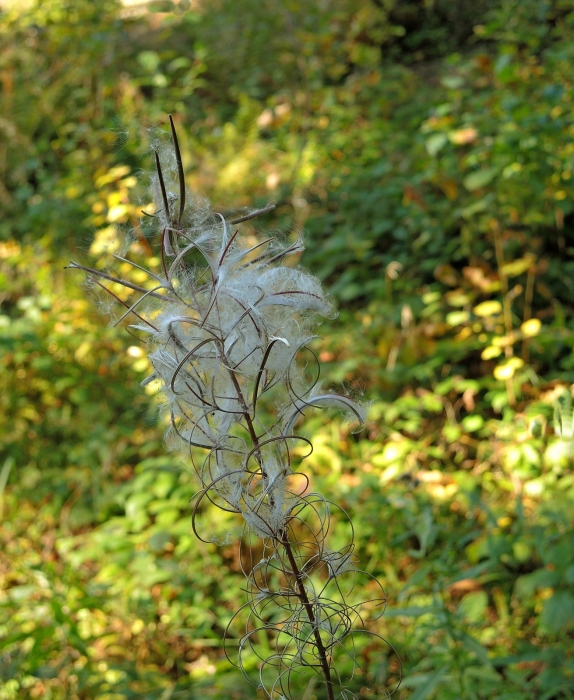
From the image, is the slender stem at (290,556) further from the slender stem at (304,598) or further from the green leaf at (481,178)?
the green leaf at (481,178)

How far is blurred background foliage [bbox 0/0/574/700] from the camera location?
2.12 meters

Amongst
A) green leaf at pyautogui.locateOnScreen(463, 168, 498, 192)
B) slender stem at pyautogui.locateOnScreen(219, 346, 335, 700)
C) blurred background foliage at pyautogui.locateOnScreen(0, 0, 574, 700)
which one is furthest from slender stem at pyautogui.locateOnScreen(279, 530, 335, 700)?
green leaf at pyautogui.locateOnScreen(463, 168, 498, 192)

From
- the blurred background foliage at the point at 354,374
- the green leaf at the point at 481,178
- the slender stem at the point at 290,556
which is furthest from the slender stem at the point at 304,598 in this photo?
the green leaf at the point at 481,178

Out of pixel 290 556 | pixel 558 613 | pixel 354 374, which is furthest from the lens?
pixel 354 374

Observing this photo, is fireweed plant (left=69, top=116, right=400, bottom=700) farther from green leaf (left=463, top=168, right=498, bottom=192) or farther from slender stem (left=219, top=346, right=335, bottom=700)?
green leaf (left=463, top=168, right=498, bottom=192)

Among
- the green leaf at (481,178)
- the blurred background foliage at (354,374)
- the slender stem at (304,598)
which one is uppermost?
the slender stem at (304,598)

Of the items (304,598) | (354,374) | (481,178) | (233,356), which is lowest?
(354,374)

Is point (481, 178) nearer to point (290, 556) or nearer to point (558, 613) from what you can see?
point (558, 613)

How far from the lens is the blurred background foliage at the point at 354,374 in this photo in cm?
212

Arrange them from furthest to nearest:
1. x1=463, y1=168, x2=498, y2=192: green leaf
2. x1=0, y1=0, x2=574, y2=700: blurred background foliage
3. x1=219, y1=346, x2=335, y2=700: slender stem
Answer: x1=463, y1=168, x2=498, y2=192: green leaf
x1=0, y1=0, x2=574, y2=700: blurred background foliage
x1=219, y1=346, x2=335, y2=700: slender stem

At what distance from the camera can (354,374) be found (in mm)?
3182

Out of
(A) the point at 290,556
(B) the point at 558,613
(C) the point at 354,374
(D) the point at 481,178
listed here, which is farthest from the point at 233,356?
(D) the point at 481,178

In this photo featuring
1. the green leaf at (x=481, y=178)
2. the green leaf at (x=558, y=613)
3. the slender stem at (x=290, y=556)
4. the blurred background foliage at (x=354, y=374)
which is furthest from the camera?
the green leaf at (x=481, y=178)

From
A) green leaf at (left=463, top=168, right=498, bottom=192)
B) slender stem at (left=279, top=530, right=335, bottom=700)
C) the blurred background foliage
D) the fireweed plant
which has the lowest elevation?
the blurred background foliage
